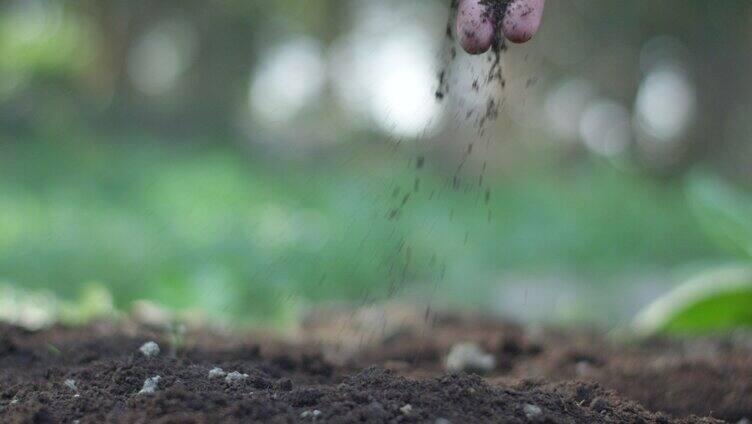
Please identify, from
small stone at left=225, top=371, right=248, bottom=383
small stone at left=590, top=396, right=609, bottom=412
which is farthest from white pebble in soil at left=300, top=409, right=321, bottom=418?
small stone at left=590, top=396, right=609, bottom=412

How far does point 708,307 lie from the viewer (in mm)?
3768

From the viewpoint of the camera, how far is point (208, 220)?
630cm

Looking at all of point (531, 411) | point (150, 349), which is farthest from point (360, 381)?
point (150, 349)

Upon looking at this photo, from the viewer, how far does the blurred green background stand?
5297mm

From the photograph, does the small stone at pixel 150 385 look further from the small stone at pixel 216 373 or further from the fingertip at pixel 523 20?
the fingertip at pixel 523 20

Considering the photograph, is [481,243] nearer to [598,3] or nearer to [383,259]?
[383,259]

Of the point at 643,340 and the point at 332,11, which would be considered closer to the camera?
the point at 643,340

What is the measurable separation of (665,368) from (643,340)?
3.26 feet

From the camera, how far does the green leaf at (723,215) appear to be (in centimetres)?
377

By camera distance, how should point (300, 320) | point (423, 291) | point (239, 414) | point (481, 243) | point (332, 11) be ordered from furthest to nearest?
point (332, 11) → point (481, 243) → point (423, 291) → point (300, 320) → point (239, 414)

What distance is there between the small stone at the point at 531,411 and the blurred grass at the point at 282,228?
4.79ft

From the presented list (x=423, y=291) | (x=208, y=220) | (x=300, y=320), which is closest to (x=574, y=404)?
(x=300, y=320)

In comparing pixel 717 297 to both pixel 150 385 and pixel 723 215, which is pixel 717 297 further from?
pixel 150 385

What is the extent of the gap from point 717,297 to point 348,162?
294 inches
